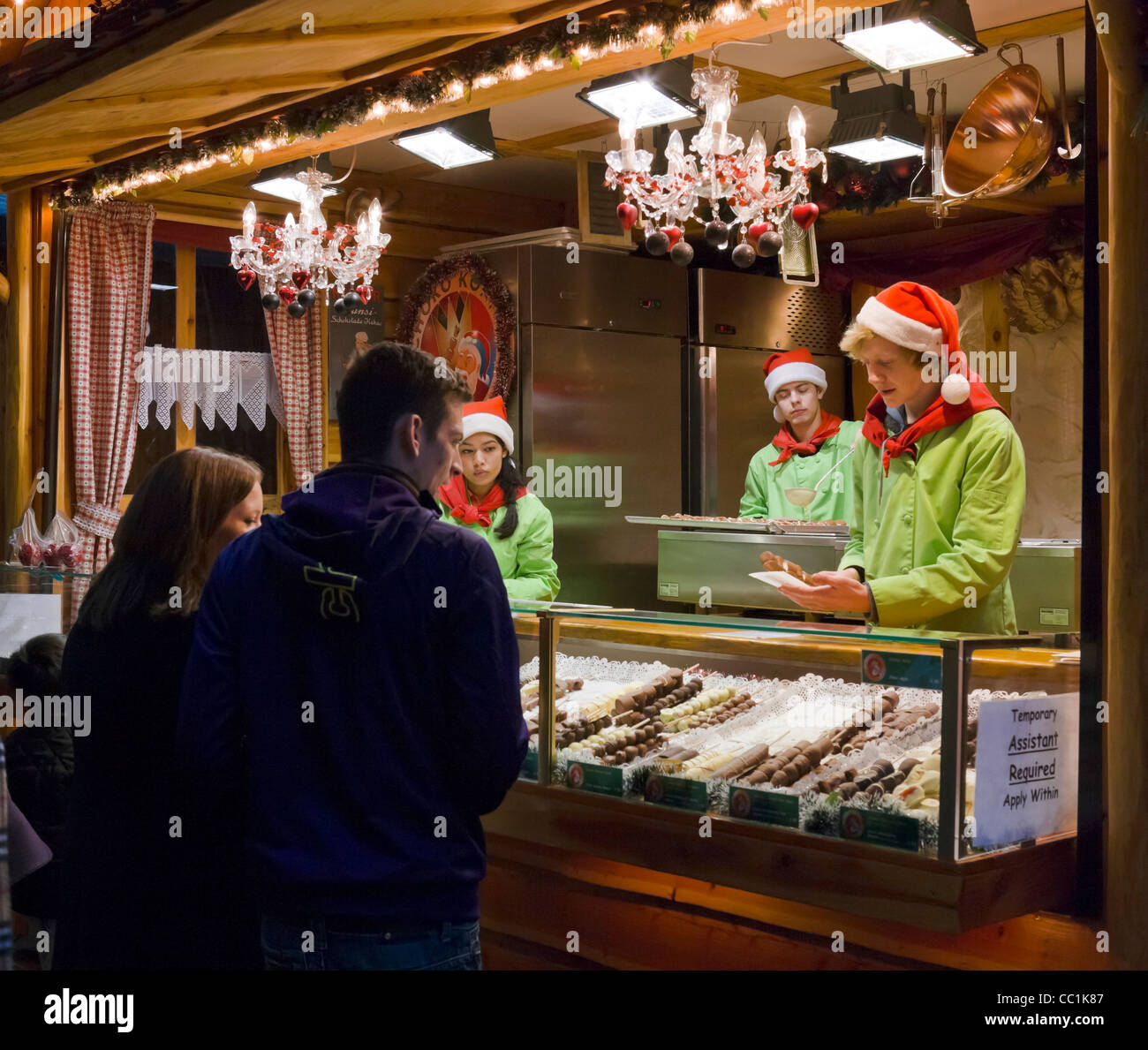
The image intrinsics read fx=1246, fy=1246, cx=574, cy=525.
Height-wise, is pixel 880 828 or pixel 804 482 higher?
pixel 804 482

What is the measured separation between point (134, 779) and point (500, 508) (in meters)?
3.04

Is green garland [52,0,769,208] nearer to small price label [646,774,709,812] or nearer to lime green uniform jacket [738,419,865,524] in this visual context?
small price label [646,774,709,812]

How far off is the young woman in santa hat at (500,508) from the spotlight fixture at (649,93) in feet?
4.66

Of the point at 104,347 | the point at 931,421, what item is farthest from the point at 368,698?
Result: the point at 104,347

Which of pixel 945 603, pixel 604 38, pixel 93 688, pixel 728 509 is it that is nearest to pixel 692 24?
pixel 604 38

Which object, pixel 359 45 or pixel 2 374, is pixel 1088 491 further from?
pixel 2 374

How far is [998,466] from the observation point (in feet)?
10.1

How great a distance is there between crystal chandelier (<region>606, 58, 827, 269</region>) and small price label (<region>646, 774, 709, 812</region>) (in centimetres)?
236

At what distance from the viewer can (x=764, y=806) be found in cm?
277

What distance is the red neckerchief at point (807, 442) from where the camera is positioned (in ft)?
22.2

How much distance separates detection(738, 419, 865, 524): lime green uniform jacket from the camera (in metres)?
6.54

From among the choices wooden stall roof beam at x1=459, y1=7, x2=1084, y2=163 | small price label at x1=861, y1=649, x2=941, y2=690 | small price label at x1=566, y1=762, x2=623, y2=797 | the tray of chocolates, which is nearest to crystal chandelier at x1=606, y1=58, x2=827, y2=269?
wooden stall roof beam at x1=459, y1=7, x2=1084, y2=163

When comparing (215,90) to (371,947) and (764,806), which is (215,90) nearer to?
(764,806)

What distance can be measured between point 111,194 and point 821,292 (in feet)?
15.4
